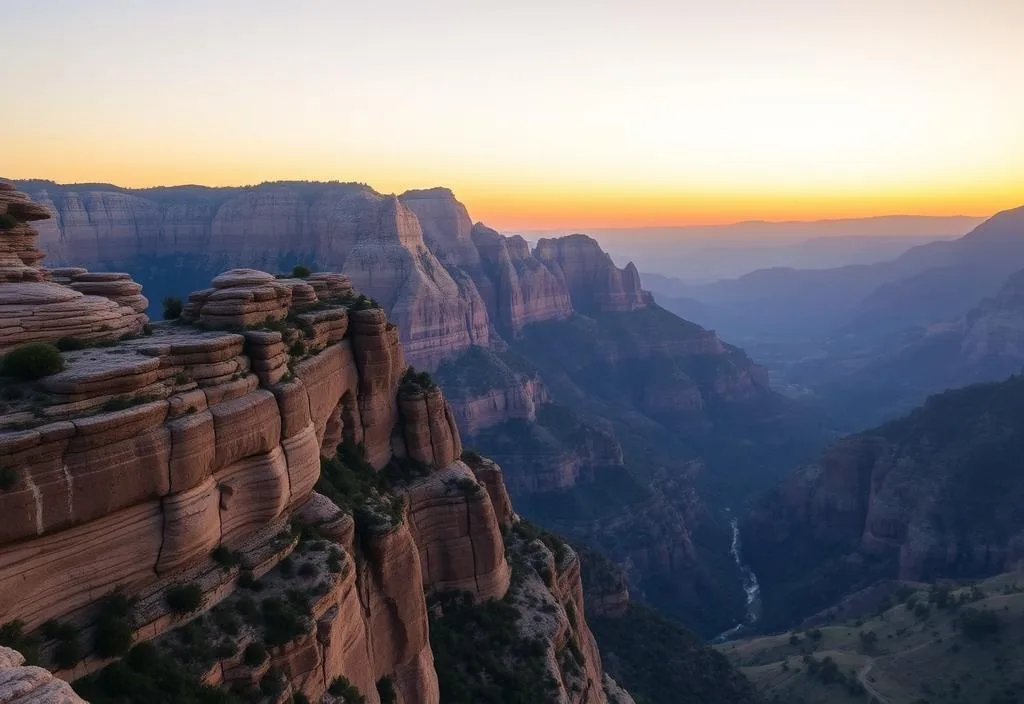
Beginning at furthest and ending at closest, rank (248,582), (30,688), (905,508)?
1. (905,508)
2. (248,582)
3. (30,688)

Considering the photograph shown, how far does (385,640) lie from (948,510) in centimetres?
8759

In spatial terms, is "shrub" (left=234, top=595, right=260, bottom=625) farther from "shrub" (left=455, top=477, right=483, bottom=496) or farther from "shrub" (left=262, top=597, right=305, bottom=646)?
"shrub" (left=455, top=477, right=483, bottom=496)

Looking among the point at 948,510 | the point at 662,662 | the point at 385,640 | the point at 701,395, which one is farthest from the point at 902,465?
the point at 385,640

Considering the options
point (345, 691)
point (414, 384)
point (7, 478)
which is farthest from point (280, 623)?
point (414, 384)

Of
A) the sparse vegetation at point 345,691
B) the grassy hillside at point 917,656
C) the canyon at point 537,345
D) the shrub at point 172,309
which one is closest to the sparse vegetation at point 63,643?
the sparse vegetation at point 345,691

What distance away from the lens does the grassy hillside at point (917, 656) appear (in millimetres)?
56656

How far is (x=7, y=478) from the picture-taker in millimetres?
16641

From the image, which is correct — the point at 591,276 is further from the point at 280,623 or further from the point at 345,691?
the point at 280,623

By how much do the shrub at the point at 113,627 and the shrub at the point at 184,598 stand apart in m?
1.18

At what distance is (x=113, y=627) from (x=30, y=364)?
7.37 metres

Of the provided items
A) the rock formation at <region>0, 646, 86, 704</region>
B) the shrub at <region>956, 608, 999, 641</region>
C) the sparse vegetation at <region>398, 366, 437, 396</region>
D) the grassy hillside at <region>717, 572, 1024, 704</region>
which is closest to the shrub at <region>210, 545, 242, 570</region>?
the rock formation at <region>0, 646, 86, 704</region>

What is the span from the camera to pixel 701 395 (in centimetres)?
17012

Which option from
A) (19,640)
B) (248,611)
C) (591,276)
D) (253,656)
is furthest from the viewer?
(591,276)

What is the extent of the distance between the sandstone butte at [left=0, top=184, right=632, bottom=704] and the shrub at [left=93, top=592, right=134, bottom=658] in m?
0.21
